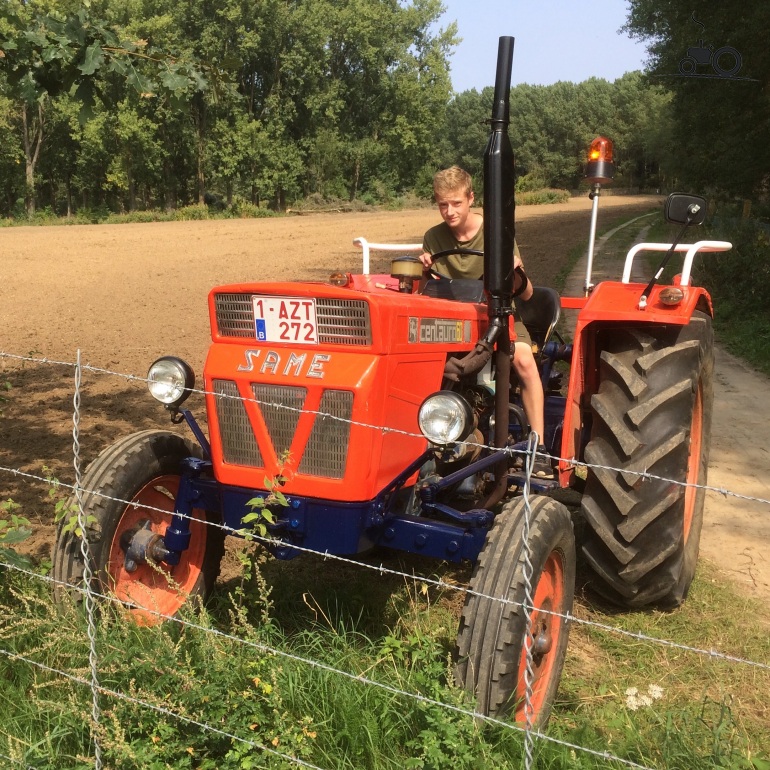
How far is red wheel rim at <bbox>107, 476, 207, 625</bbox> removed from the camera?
3.56m

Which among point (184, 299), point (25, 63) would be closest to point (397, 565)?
point (25, 63)

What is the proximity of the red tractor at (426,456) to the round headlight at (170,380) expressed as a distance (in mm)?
10

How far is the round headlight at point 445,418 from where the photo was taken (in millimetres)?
2889

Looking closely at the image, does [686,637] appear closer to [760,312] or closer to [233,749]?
[233,749]

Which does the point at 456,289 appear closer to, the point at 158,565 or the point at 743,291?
the point at 158,565

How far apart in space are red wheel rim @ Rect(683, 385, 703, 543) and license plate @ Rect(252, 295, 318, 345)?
2.02 metres

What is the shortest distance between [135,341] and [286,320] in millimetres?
7128

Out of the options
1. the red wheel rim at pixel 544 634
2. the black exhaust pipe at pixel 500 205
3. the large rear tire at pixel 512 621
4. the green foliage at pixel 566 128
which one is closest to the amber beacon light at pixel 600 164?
the black exhaust pipe at pixel 500 205

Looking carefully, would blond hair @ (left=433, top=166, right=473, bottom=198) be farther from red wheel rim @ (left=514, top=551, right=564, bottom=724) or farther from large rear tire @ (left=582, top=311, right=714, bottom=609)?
red wheel rim @ (left=514, top=551, right=564, bottom=724)

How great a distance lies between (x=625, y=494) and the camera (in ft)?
11.2

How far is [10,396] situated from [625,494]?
18.0 ft

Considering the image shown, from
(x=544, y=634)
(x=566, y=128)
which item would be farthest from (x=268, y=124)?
(x=544, y=634)

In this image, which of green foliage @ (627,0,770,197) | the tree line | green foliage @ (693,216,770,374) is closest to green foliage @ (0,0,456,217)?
the tree line

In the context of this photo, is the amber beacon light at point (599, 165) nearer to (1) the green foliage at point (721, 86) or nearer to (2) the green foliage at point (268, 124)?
(1) the green foliage at point (721, 86)
